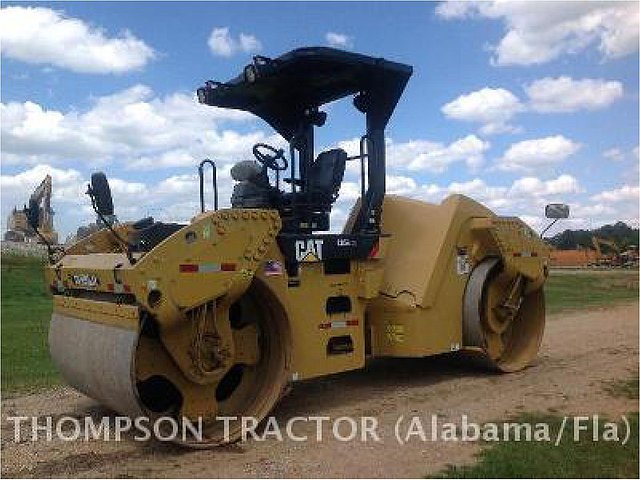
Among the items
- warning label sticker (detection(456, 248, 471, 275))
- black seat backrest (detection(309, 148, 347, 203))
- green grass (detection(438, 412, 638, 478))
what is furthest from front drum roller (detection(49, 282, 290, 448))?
warning label sticker (detection(456, 248, 471, 275))

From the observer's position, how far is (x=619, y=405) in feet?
20.1

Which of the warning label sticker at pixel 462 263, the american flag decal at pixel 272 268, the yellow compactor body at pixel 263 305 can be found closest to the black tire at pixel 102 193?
the yellow compactor body at pixel 263 305

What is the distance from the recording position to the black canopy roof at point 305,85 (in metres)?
6.15

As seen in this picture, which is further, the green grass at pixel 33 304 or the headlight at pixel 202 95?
the green grass at pixel 33 304

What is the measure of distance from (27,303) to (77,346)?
13029 mm

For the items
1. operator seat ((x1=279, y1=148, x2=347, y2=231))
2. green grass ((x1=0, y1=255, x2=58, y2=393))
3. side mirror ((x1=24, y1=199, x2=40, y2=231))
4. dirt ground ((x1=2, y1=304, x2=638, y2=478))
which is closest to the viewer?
dirt ground ((x1=2, y1=304, x2=638, y2=478))

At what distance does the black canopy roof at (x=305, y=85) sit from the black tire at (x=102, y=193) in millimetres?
1765

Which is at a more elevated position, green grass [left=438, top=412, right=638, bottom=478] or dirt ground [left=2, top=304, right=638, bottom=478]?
dirt ground [left=2, top=304, right=638, bottom=478]

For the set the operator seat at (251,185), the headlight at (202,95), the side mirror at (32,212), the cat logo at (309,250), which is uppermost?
the headlight at (202,95)

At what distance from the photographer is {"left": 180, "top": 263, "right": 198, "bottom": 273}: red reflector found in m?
4.88

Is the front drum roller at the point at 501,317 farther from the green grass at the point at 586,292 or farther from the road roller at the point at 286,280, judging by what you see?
the green grass at the point at 586,292

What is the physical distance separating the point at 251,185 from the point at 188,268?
1534 millimetres

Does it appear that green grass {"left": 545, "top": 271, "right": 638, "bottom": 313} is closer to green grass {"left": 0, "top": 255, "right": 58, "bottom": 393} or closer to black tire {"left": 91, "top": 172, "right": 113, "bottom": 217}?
green grass {"left": 0, "top": 255, "right": 58, "bottom": 393}

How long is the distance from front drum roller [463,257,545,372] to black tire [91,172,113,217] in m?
3.78
